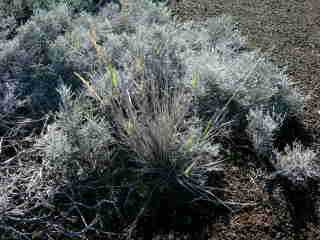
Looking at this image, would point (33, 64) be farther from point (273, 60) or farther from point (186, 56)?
point (273, 60)

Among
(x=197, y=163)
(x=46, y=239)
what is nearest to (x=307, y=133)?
(x=197, y=163)

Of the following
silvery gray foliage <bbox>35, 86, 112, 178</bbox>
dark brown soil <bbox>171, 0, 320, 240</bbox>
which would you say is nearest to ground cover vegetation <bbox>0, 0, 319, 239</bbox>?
silvery gray foliage <bbox>35, 86, 112, 178</bbox>

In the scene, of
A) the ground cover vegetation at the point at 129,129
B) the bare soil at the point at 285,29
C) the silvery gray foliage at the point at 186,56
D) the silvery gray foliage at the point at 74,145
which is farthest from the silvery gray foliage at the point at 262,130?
the silvery gray foliage at the point at 74,145

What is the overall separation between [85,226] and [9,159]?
668 mm

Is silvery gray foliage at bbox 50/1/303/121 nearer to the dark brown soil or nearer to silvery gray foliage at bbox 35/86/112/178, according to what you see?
the dark brown soil

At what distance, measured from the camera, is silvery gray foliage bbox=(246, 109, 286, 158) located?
3.22 metres

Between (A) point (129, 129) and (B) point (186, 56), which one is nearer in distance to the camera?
(A) point (129, 129)

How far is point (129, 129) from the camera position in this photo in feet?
9.23

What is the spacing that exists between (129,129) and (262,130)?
0.97 meters

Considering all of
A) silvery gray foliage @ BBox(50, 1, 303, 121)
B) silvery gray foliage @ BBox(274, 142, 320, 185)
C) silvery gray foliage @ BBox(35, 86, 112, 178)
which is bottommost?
silvery gray foliage @ BBox(274, 142, 320, 185)

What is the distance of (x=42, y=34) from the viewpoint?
13.2ft

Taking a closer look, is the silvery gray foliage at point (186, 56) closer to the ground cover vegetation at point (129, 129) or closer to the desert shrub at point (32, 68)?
the ground cover vegetation at point (129, 129)

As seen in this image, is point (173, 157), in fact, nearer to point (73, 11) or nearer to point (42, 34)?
point (42, 34)

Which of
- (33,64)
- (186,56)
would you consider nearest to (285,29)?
(186,56)
